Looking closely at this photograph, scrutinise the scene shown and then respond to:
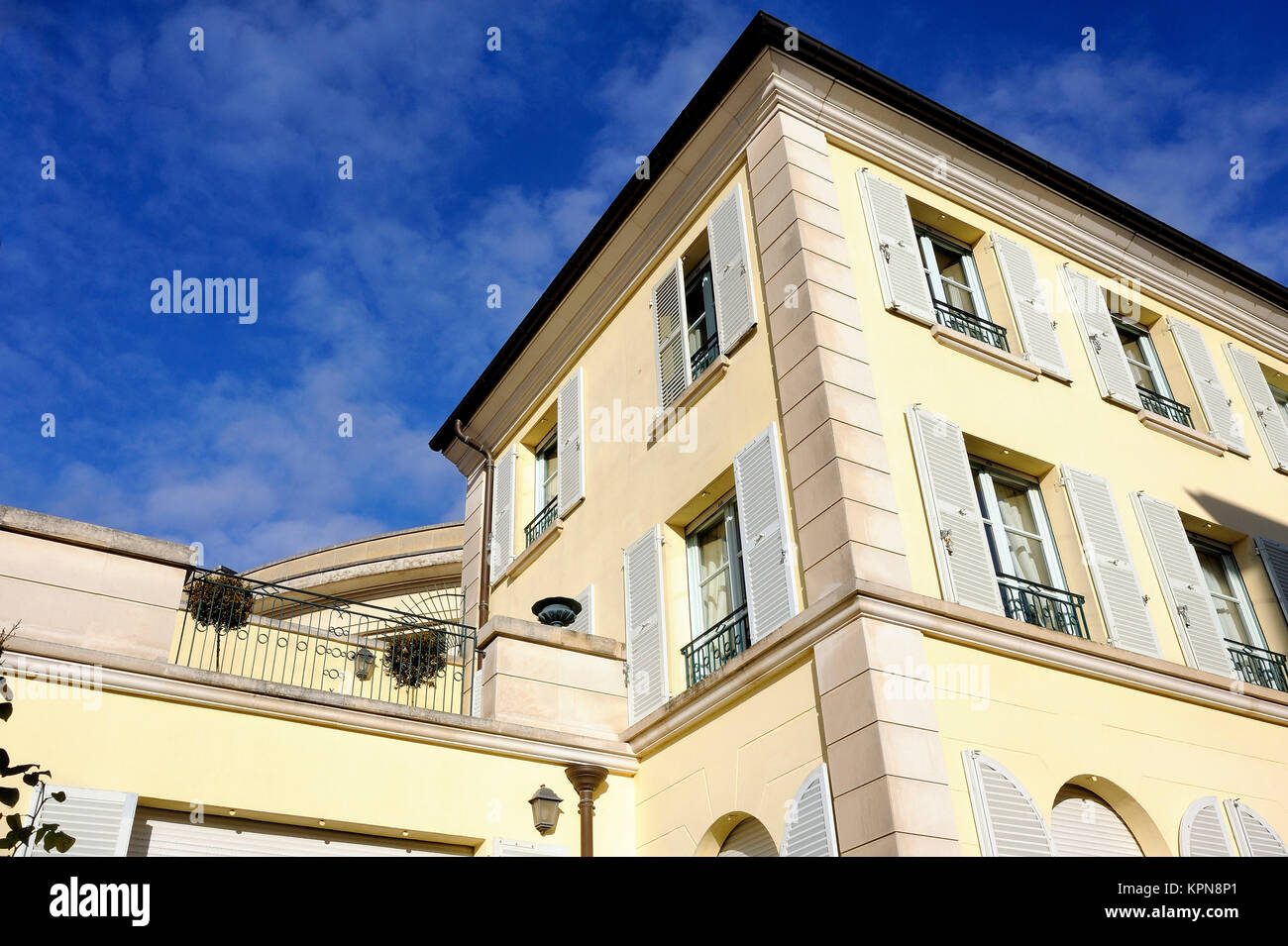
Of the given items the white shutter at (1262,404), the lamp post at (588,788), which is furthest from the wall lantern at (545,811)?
the white shutter at (1262,404)

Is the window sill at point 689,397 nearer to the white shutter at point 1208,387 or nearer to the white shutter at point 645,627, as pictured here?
the white shutter at point 645,627

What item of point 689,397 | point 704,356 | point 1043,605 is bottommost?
point 1043,605

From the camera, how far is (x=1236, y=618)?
10.0 metres

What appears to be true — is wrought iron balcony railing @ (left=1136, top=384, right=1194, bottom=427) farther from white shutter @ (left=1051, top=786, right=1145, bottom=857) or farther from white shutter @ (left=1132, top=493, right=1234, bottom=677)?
white shutter @ (left=1051, top=786, right=1145, bottom=857)

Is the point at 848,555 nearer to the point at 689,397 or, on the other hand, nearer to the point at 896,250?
the point at 689,397

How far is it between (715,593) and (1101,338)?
4803 millimetres

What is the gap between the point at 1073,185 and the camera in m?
11.6

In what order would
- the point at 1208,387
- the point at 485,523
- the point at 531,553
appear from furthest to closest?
the point at 485,523, the point at 531,553, the point at 1208,387

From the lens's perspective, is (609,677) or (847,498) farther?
(609,677)

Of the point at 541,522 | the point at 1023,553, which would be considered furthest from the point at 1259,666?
the point at 541,522

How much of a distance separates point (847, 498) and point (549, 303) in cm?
625
